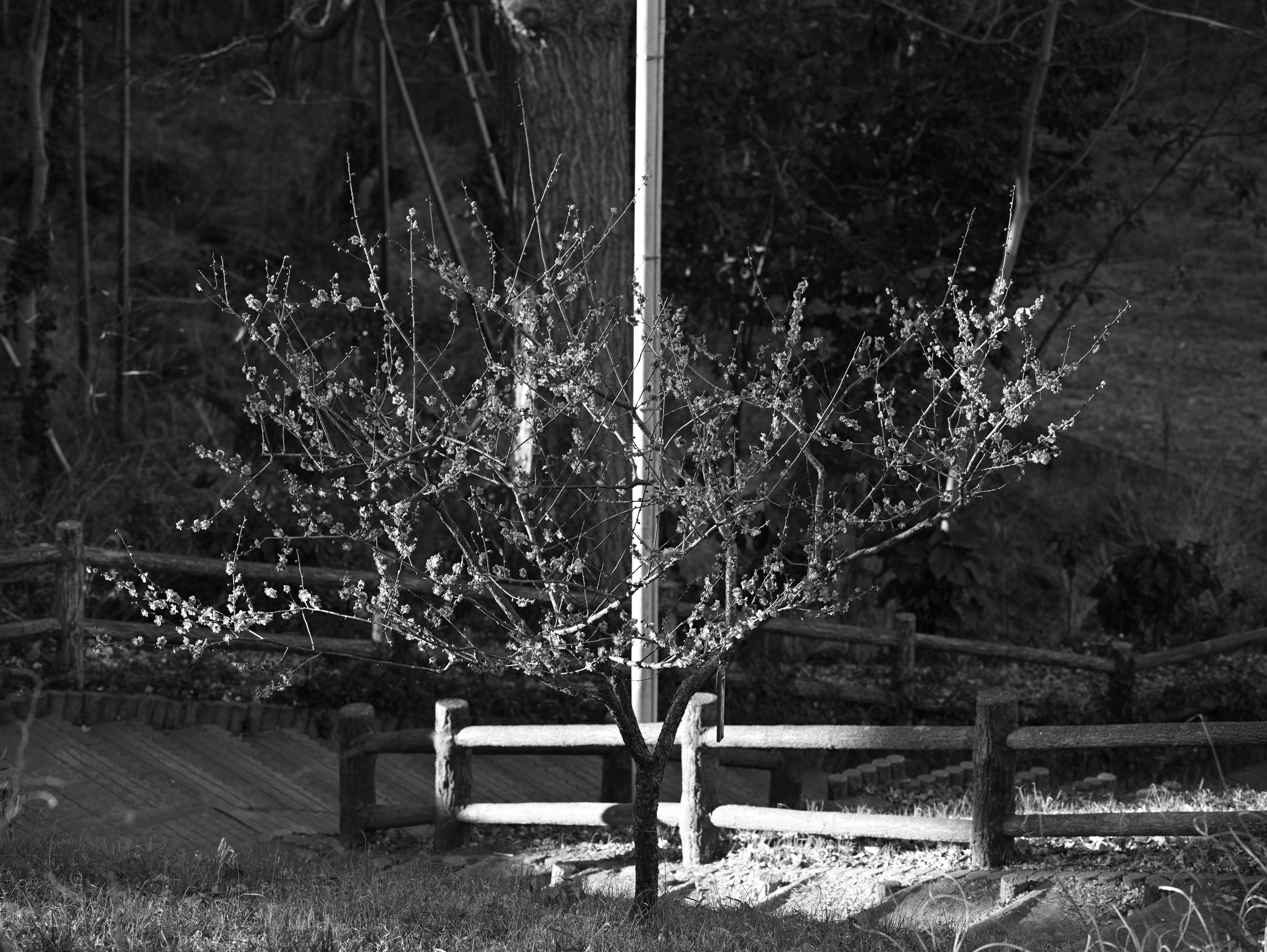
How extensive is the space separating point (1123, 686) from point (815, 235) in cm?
518

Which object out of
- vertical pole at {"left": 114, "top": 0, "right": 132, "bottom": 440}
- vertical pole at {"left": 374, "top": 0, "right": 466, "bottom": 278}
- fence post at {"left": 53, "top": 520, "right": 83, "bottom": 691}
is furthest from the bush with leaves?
vertical pole at {"left": 114, "top": 0, "right": 132, "bottom": 440}

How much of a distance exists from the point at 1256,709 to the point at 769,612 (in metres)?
7.07

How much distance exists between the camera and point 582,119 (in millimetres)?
9406

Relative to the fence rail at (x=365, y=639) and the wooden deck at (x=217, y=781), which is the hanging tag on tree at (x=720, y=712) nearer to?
the fence rail at (x=365, y=639)

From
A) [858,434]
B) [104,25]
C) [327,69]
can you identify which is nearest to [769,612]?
[858,434]

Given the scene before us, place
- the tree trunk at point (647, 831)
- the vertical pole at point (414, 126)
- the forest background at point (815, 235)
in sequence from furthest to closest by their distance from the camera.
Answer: the vertical pole at point (414, 126) < the forest background at point (815, 235) < the tree trunk at point (647, 831)

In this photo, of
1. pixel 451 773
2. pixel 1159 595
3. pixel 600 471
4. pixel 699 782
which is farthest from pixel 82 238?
pixel 1159 595

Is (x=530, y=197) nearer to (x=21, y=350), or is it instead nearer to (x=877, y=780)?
(x=877, y=780)

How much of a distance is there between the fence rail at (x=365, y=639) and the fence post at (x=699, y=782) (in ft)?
5.69

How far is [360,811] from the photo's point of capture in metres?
7.36

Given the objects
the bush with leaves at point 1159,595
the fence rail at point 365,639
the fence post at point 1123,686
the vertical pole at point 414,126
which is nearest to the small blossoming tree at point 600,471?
the fence rail at point 365,639

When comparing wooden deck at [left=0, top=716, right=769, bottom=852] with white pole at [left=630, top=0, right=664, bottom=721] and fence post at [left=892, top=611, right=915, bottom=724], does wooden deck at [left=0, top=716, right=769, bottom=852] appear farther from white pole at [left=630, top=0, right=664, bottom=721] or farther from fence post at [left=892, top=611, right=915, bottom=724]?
white pole at [left=630, top=0, right=664, bottom=721]

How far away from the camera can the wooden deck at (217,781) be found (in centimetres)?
699

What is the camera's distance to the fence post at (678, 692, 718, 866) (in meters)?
6.64
